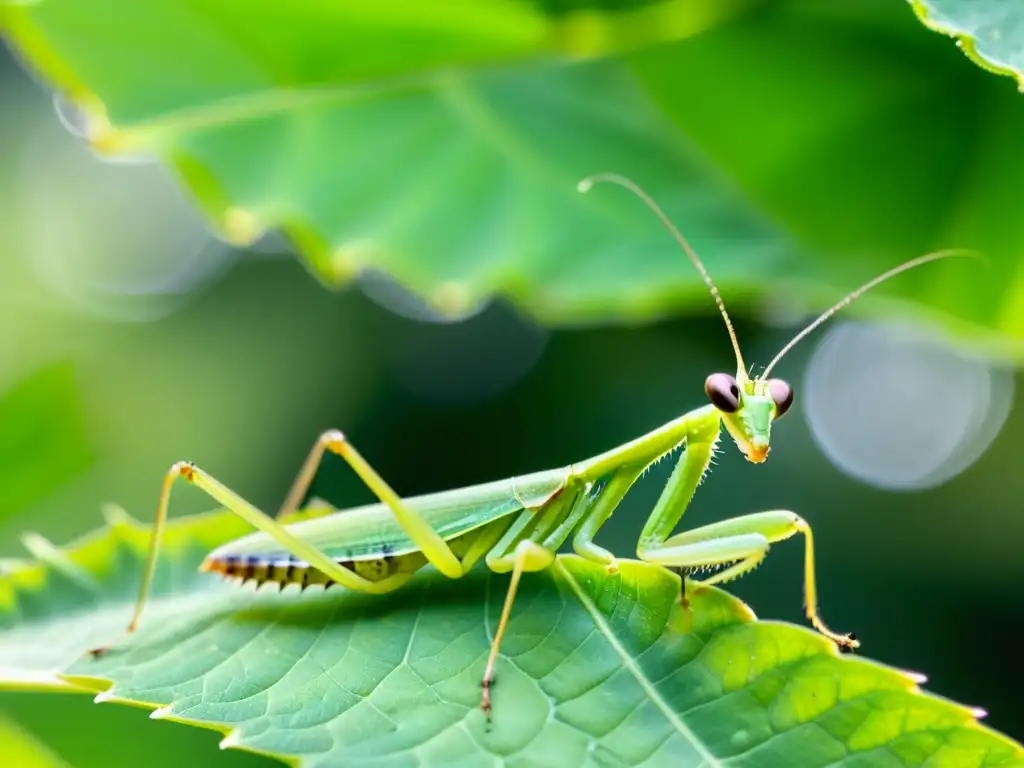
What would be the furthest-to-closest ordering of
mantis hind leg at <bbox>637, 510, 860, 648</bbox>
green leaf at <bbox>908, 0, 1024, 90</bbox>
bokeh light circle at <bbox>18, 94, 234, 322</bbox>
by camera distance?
bokeh light circle at <bbox>18, 94, 234, 322</bbox> < mantis hind leg at <bbox>637, 510, 860, 648</bbox> < green leaf at <bbox>908, 0, 1024, 90</bbox>

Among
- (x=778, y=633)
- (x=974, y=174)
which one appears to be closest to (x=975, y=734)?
(x=778, y=633)

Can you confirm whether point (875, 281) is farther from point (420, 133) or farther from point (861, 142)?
point (420, 133)

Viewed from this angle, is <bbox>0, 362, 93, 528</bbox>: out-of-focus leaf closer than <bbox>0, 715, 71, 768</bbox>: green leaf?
No

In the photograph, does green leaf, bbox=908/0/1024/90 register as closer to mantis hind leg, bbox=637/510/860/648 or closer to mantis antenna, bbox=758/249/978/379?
mantis antenna, bbox=758/249/978/379

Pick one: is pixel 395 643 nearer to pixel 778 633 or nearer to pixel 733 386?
pixel 778 633

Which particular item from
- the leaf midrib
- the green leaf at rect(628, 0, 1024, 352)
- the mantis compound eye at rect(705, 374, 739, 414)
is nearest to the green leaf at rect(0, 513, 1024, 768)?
the leaf midrib

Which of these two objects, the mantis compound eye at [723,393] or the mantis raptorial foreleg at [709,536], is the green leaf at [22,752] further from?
the mantis compound eye at [723,393]

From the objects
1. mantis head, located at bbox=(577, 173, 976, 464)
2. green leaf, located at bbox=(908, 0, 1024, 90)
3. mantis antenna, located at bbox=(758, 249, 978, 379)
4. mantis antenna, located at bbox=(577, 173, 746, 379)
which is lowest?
green leaf, located at bbox=(908, 0, 1024, 90)
